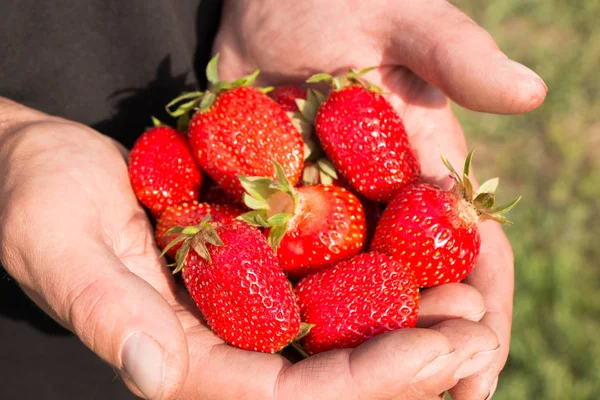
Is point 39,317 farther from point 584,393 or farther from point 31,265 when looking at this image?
point 584,393

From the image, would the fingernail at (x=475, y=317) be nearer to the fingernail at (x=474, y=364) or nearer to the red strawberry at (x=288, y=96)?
the fingernail at (x=474, y=364)

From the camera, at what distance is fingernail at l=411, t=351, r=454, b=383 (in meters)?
1.51

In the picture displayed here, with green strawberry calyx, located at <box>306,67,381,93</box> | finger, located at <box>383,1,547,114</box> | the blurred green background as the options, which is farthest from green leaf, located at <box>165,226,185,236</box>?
the blurred green background

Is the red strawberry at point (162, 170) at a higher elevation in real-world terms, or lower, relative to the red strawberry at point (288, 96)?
lower

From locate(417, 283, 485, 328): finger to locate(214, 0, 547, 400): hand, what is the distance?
0.11 meters

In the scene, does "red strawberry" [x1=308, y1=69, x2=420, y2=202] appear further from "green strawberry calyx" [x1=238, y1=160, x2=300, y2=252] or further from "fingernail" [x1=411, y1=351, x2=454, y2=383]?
"fingernail" [x1=411, y1=351, x2=454, y2=383]

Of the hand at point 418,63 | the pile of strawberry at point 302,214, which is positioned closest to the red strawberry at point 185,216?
the pile of strawberry at point 302,214

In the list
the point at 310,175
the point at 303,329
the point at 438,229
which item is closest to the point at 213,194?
the point at 310,175

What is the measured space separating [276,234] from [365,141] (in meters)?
0.40

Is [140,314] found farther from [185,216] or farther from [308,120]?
[308,120]

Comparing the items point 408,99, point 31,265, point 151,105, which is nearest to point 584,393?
point 408,99

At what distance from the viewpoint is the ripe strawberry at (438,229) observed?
6.09 feet

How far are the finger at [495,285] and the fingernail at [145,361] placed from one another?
0.78 metres

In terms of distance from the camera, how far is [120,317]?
1.41m
